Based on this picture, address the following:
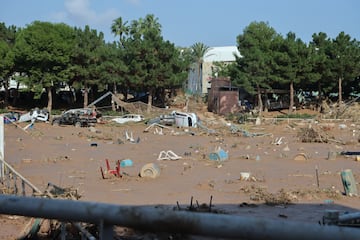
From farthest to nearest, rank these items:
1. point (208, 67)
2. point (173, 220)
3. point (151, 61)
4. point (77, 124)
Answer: point (208, 67) < point (151, 61) < point (77, 124) < point (173, 220)

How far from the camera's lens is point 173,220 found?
196 cm

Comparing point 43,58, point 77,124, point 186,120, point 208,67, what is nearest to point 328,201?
point 186,120

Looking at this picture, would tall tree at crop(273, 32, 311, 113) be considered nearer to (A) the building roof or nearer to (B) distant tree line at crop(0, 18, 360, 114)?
(B) distant tree line at crop(0, 18, 360, 114)

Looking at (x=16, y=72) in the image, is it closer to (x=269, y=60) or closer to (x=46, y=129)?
(x=46, y=129)

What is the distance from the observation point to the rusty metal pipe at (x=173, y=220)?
5.93 feet

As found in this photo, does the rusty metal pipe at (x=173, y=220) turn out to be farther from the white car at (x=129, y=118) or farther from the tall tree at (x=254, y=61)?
the tall tree at (x=254, y=61)

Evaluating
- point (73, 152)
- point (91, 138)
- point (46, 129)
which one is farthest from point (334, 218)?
point (46, 129)

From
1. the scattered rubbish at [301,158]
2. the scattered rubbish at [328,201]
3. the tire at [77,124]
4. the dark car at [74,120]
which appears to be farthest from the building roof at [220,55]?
the scattered rubbish at [328,201]

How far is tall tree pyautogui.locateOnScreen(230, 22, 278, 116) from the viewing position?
50.9 m

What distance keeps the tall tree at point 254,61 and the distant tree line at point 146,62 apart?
10 cm

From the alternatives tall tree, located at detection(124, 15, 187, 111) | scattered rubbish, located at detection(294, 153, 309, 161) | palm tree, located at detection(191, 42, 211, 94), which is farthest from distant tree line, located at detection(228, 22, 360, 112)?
scattered rubbish, located at detection(294, 153, 309, 161)

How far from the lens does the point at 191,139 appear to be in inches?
1273

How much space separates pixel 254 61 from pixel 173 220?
164 ft

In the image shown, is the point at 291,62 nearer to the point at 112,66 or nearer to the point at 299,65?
the point at 299,65
